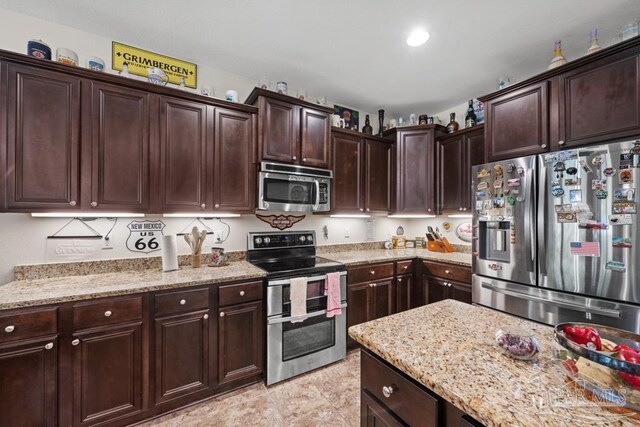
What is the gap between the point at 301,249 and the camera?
305 cm

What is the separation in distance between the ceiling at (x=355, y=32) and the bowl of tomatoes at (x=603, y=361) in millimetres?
2111

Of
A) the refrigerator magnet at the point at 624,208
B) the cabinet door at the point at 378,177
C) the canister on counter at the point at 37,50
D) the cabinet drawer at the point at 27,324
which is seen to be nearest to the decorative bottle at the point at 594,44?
the refrigerator magnet at the point at 624,208

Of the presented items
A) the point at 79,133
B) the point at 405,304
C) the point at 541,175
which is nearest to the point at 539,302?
the point at 541,175

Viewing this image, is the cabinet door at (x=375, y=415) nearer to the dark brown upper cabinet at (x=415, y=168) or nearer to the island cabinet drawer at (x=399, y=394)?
the island cabinet drawer at (x=399, y=394)

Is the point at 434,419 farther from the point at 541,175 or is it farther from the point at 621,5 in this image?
the point at 621,5

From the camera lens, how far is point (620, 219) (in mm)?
1677

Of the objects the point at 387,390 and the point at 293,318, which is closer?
the point at 387,390

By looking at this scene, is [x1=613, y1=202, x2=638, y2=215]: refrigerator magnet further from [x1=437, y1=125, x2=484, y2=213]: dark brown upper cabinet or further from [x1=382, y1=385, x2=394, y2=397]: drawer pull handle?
[x1=382, y1=385, x2=394, y2=397]: drawer pull handle

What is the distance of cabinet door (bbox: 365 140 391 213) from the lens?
→ 335 cm

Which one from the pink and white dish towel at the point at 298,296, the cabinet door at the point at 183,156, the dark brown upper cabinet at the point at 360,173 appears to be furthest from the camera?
the dark brown upper cabinet at the point at 360,173

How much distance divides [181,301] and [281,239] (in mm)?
1209

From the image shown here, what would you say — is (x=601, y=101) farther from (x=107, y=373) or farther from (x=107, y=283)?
(x=107, y=373)

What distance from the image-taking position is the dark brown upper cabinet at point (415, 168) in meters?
3.36

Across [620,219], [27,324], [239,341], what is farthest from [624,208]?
[27,324]
